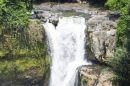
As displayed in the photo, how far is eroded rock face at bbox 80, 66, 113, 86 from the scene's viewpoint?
22.9 metres

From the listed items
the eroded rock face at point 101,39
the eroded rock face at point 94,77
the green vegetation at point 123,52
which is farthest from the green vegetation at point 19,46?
the green vegetation at point 123,52

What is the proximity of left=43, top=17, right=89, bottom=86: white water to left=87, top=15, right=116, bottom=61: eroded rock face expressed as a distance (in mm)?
957

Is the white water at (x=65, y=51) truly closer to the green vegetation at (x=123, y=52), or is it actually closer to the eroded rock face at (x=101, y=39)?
the eroded rock face at (x=101, y=39)

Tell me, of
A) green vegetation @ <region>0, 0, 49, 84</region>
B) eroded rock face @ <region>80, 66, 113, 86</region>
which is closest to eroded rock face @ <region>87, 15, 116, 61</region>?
eroded rock face @ <region>80, 66, 113, 86</region>

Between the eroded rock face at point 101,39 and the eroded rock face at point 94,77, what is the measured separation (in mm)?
1158

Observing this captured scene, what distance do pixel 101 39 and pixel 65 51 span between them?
2.87 metres

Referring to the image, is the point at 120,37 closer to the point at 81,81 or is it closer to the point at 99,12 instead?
the point at 81,81

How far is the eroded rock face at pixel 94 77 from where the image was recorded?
22.9 meters

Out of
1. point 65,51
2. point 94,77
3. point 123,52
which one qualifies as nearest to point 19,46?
point 65,51

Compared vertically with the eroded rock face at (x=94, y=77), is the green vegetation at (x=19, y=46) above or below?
above

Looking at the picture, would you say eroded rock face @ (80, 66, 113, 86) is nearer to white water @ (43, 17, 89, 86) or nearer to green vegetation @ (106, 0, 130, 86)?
green vegetation @ (106, 0, 130, 86)

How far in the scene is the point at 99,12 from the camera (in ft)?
107

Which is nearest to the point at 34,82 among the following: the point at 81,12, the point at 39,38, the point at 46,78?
the point at 46,78

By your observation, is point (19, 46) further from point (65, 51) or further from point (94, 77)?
point (94, 77)
